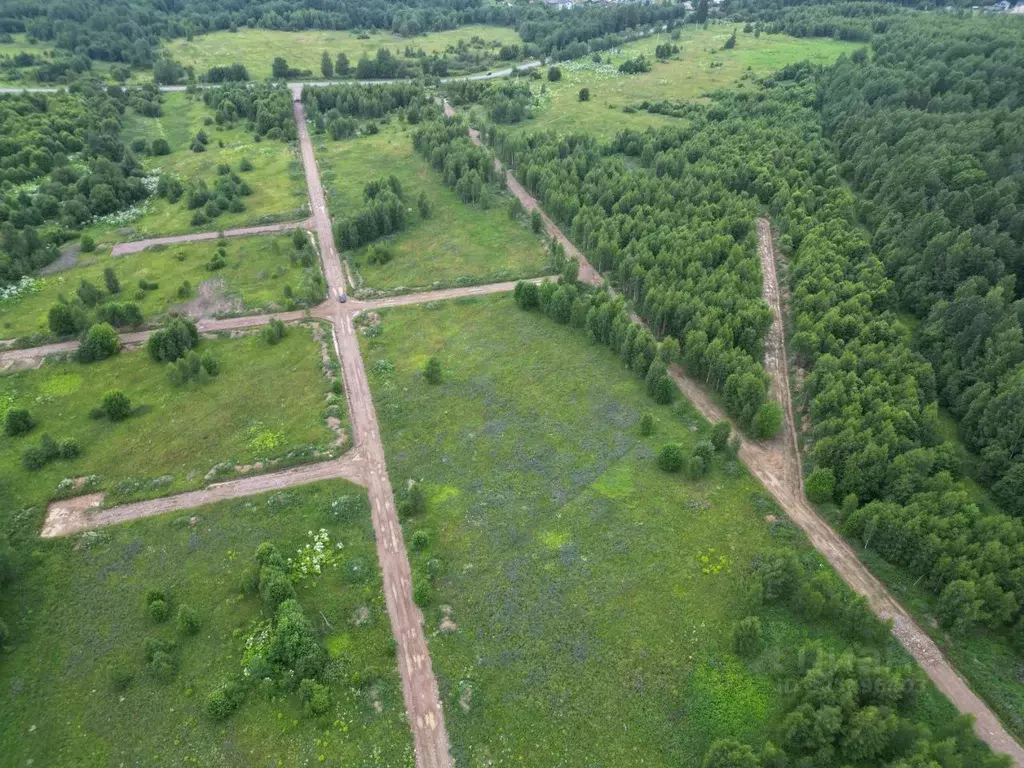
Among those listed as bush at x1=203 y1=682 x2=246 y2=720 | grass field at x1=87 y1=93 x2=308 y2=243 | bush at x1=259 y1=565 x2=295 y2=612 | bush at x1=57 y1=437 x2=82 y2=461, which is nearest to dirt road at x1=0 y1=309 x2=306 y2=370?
bush at x1=57 y1=437 x2=82 y2=461

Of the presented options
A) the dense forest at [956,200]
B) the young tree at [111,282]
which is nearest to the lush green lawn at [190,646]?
the young tree at [111,282]

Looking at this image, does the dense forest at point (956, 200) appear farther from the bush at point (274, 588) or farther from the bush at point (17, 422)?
the bush at point (17, 422)

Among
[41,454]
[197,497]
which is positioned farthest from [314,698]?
[41,454]

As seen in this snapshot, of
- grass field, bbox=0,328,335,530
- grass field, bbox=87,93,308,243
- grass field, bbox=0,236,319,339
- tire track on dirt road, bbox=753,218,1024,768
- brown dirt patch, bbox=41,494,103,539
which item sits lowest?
tire track on dirt road, bbox=753,218,1024,768

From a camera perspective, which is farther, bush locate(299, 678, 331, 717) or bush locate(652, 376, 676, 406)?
bush locate(652, 376, 676, 406)

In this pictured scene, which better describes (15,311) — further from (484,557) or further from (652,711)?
(652,711)

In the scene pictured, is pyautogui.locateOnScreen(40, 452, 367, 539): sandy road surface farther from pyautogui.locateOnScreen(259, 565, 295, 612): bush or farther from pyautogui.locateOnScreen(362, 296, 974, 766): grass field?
pyautogui.locateOnScreen(259, 565, 295, 612): bush

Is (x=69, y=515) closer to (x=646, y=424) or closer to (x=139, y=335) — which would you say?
(x=139, y=335)

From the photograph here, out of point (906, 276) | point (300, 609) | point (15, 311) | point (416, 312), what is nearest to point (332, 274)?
point (416, 312)
